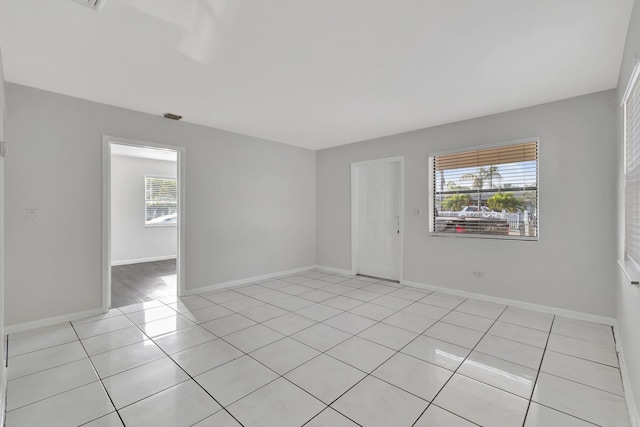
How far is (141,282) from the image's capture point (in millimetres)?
5016

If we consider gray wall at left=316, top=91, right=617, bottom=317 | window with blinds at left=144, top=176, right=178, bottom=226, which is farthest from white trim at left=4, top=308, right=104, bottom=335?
gray wall at left=316, top=91, right=617, bottom=317

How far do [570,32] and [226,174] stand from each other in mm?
4250

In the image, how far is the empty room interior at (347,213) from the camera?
1913 mm

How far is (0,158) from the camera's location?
1.79 m

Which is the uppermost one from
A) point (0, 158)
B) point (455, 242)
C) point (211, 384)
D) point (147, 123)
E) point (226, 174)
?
point (147, 123)

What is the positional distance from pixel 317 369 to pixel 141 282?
4.07 metres

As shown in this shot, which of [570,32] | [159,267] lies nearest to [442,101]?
[570,32]

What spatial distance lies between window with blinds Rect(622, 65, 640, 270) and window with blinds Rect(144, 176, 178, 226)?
812 centimetres

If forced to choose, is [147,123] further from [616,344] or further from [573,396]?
[616,344]

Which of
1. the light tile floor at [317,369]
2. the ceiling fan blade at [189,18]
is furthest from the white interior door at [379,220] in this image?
the ceiling fan blade at [189,18]

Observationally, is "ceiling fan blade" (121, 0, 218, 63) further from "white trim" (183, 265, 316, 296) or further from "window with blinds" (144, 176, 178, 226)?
"window with blinds" (144, 176, 178, 226)

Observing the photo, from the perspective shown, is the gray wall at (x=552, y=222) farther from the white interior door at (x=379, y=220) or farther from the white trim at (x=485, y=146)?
the white interior door at (x=379, y=220)

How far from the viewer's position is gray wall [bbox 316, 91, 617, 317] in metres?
3.14

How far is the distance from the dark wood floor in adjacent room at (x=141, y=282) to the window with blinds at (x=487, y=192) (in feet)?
14.0
